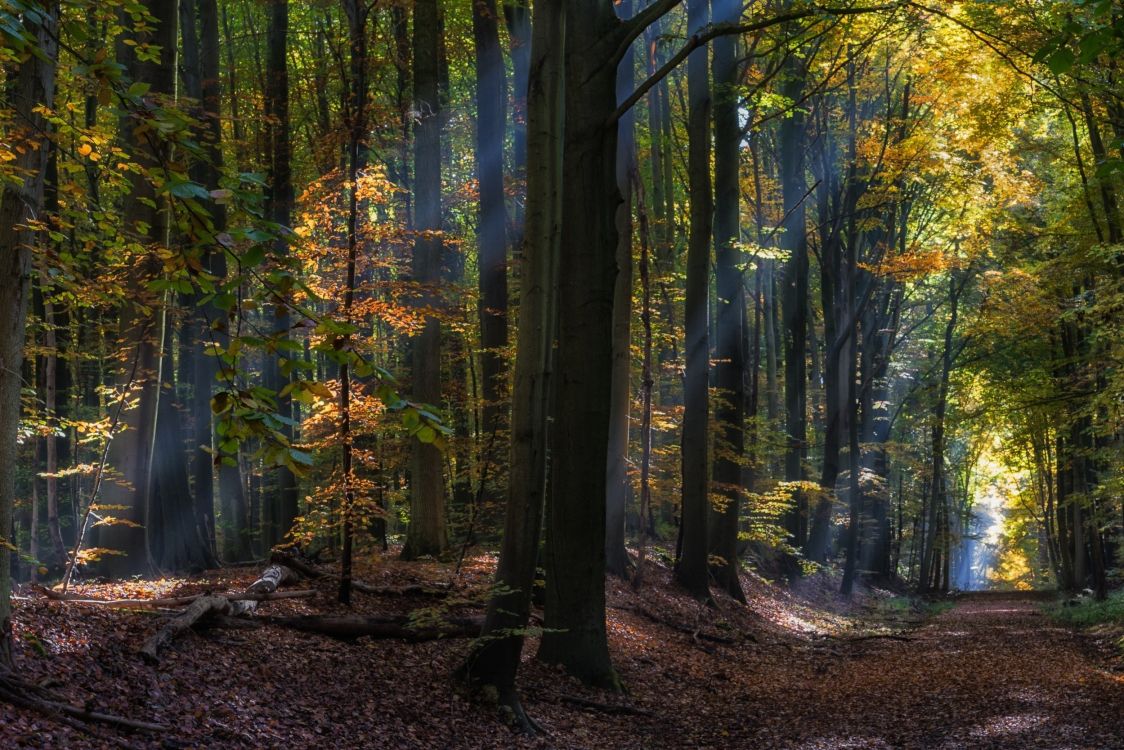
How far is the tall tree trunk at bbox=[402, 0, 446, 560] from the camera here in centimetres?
1288

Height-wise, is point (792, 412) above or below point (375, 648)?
above

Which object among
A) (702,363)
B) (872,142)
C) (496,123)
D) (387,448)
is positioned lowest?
(387,448)

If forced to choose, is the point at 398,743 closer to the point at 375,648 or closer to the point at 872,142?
the point at 375,648

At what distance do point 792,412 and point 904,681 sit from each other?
540 inches

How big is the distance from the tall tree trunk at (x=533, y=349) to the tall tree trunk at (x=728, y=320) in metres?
8.80

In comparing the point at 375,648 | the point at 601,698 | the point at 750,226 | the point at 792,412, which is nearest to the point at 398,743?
the point at 375,648

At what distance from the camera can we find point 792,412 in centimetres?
2462

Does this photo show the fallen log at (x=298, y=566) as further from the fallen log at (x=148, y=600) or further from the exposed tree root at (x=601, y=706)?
the exposed tree root at (x=601, y=706)

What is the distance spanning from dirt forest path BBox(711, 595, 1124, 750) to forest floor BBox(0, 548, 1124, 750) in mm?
32

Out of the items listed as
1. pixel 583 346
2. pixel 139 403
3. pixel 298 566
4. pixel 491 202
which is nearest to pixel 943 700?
pixel 583 346

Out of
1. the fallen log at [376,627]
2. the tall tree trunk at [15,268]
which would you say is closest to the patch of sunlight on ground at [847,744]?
the fallen log at [376,627]

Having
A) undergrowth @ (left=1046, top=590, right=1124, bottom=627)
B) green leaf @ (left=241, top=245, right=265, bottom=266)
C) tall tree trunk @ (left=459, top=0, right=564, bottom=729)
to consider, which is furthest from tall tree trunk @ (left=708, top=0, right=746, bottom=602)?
green leaf @ (left=241, top=245, right=265, bottom=266)

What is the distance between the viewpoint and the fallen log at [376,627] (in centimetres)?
836

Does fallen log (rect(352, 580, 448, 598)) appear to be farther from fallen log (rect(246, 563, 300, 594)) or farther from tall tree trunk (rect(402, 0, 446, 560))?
tall tree trunk (rect(402, 0, 446, 560))
